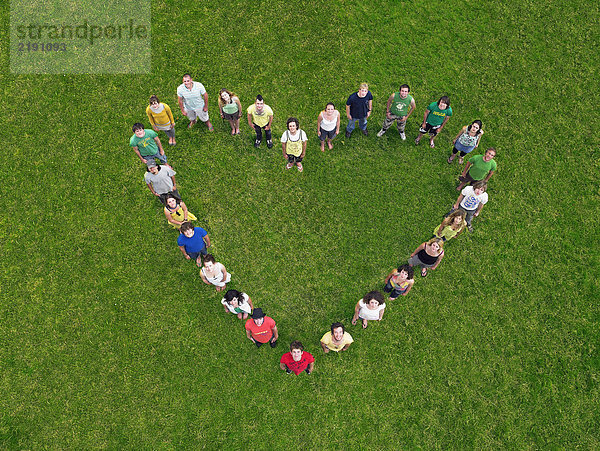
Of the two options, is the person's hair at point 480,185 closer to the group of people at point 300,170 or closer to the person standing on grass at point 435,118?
the group of people at point 300,170

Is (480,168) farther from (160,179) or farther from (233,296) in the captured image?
(160,179)

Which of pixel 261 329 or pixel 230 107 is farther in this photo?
pixel 230 107

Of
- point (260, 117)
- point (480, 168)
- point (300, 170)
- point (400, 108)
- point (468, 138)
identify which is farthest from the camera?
point (300, 170)

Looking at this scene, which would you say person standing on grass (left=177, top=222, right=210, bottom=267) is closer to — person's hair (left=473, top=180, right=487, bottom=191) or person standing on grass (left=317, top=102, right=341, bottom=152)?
person standing on grass (left=317, top=102, right=341, bottom=152)

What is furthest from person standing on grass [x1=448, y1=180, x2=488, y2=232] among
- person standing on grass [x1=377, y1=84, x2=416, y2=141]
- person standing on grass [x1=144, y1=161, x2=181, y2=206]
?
person standing on grass [x1=144, y1=161, x2=181, y2=206]

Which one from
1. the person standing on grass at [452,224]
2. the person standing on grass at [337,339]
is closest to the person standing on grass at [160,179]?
the person standing on grass at [337,339]

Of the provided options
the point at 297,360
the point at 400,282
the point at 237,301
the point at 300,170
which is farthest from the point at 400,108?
the point at 297,360
